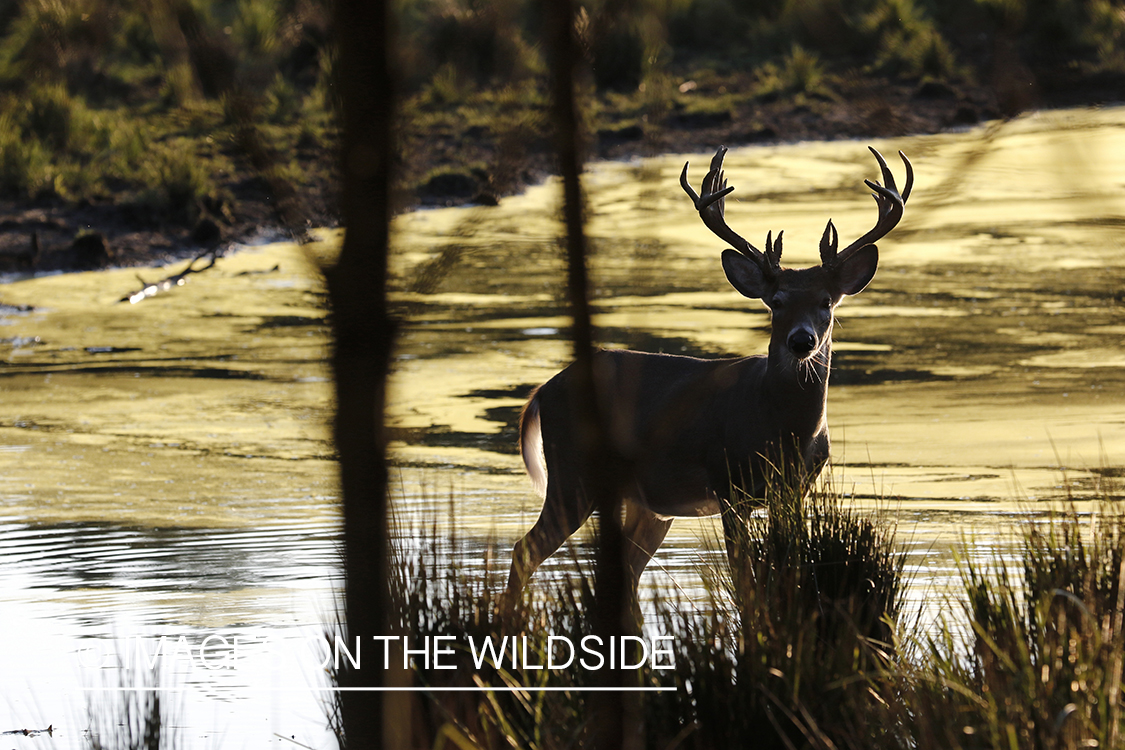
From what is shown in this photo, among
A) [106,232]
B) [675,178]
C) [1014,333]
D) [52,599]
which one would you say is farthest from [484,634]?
[675,178]

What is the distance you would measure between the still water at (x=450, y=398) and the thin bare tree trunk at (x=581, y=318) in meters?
0.19

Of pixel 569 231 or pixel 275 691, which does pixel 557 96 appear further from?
pixel 275 691

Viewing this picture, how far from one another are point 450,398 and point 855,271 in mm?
5486

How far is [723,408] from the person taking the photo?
23.7 feet

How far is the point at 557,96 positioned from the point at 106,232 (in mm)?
17578

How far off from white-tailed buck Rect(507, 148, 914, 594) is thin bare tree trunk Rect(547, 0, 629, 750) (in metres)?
3.29

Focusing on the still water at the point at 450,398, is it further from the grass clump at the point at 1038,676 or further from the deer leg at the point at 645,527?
the grass clump at the point at 1038,676

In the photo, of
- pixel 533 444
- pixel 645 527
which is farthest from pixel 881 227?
pixel 533 444

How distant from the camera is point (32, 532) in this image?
8.82 meters

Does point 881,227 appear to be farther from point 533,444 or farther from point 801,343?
point 533,444

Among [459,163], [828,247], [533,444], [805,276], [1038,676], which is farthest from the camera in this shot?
[459,163]

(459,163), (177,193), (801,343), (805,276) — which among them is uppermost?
(459,163)

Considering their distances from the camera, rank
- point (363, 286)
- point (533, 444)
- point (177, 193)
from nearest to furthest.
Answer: point (363, 286), point (533, 444), point (177, 193)

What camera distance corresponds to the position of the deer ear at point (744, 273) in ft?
24.0
